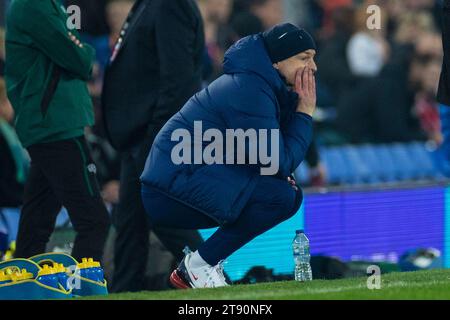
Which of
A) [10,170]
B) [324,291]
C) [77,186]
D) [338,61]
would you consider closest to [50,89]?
[77,186]

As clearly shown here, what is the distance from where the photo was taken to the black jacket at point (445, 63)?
9.18 m

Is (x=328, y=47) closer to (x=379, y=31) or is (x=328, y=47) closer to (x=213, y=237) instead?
(x=379, y=31)

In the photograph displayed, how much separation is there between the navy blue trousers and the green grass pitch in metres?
0.26

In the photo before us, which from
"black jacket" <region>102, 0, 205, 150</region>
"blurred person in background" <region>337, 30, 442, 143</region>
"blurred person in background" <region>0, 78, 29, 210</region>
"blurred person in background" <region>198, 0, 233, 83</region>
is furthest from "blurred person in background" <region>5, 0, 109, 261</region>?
"blurred person in background" <region>337, 30, 442, 143</region>

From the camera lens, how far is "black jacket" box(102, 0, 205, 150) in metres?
9.52

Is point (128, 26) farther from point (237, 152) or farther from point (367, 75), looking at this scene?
point (367, 75)

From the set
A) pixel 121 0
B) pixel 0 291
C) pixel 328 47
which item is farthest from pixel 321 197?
pixel 328 47

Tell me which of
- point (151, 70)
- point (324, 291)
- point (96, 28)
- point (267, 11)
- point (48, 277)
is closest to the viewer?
point (324, 291)

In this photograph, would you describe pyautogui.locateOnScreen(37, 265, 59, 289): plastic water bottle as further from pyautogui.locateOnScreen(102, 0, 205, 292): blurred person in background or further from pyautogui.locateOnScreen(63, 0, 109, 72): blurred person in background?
pyautogui.locateOnScreen(63, 0, 109, 72): blurred person in background

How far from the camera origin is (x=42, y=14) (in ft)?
30.0

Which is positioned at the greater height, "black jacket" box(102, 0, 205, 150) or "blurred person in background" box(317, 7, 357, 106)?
"blurred person in background" box(317, 7, 357, 106)

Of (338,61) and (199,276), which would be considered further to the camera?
(338,61)

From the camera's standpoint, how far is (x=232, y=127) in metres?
8.38

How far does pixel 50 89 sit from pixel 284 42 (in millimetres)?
1543
